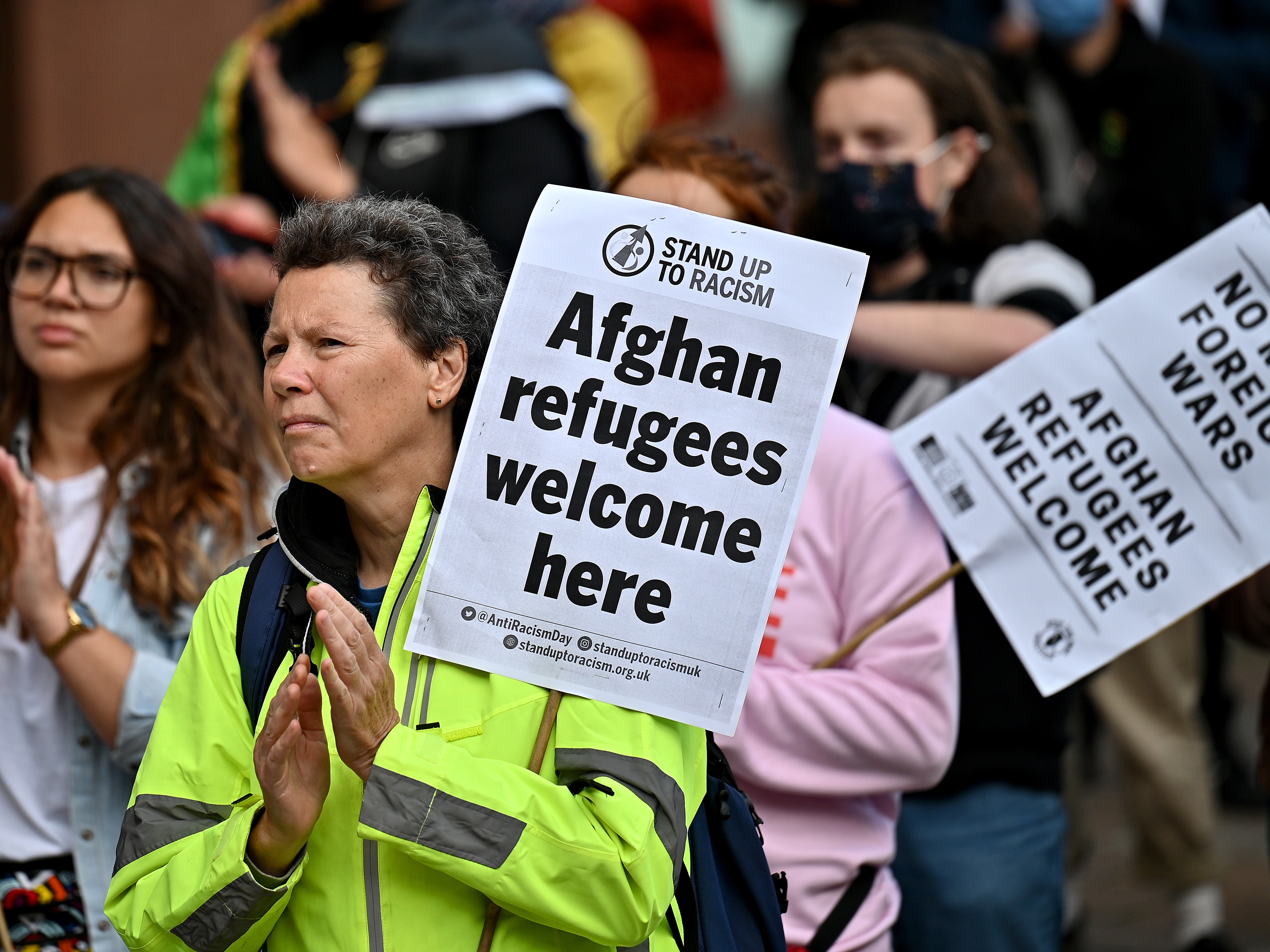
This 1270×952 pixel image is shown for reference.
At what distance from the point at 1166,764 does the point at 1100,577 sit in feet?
7.76

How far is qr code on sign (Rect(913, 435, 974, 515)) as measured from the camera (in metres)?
3.19

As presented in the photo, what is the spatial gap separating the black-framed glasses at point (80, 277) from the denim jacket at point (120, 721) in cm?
37

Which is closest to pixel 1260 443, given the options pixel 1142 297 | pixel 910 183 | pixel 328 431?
pixel 1142 297

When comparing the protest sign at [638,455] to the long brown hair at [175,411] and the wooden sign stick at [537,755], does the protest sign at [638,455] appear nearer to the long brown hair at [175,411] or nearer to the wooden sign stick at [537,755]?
the wooden sign stick at [537,755]

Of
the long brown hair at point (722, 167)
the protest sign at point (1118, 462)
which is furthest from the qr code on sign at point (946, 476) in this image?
the long brown hair at point (722, 167)

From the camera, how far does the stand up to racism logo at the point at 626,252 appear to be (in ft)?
7.64

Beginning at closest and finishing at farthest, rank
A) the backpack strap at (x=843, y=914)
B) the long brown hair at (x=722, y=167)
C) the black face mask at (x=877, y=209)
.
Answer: the backpack strap at (x=843, y=914), the long brown hair at (x=722, y=167), the black face mask at (x=877, y=209)

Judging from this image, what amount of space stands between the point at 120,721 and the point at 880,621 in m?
1.49

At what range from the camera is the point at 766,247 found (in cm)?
233

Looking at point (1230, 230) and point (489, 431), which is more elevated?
point (1230, 230)

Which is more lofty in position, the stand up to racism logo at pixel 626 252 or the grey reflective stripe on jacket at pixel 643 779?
the stand up to racism logo at pixel 626 252

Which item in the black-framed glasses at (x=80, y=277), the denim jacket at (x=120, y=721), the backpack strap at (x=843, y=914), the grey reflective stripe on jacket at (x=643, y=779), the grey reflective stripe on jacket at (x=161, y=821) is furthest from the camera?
the black-framed glasses at (x=80, y=277)

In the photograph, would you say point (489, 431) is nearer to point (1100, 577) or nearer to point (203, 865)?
point (203, 865)

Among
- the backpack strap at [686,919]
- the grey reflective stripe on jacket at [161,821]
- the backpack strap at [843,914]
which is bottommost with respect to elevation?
the backpack strap at [843,914]
